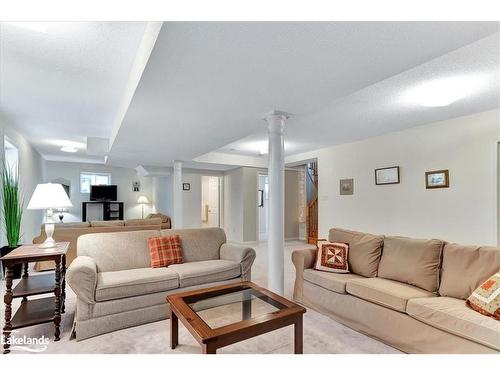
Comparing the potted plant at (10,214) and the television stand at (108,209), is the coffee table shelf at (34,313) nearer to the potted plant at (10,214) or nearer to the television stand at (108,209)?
the potted plant at (10,214)

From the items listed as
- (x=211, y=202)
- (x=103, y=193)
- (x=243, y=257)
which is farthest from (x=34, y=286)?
(x=103, y=193)

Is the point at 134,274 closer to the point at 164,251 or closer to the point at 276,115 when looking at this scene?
the point at 164,251

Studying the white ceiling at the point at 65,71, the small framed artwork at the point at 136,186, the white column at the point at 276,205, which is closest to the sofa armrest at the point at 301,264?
the white column at the point at 276,205

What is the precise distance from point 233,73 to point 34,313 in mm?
2452

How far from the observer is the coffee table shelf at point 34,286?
2.05 meters

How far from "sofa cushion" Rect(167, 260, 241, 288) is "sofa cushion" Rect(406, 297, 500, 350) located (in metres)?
1.72

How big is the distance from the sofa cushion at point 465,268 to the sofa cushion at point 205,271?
1.92m

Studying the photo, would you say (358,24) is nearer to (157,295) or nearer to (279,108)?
(279,108)

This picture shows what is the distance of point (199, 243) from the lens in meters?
3.29

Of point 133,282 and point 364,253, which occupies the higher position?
point 364,253

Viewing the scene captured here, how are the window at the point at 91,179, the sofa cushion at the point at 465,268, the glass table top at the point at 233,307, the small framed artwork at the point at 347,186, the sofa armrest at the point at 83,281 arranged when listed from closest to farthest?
the glass table top at the point at 233,307 < the sofa cushion at the point at 465,268 < the sofa armrest at the point at 83,281 < the small framed artwork at the point at 347,186 < the window at the point at 91,179

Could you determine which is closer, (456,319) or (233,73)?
(456,319)
